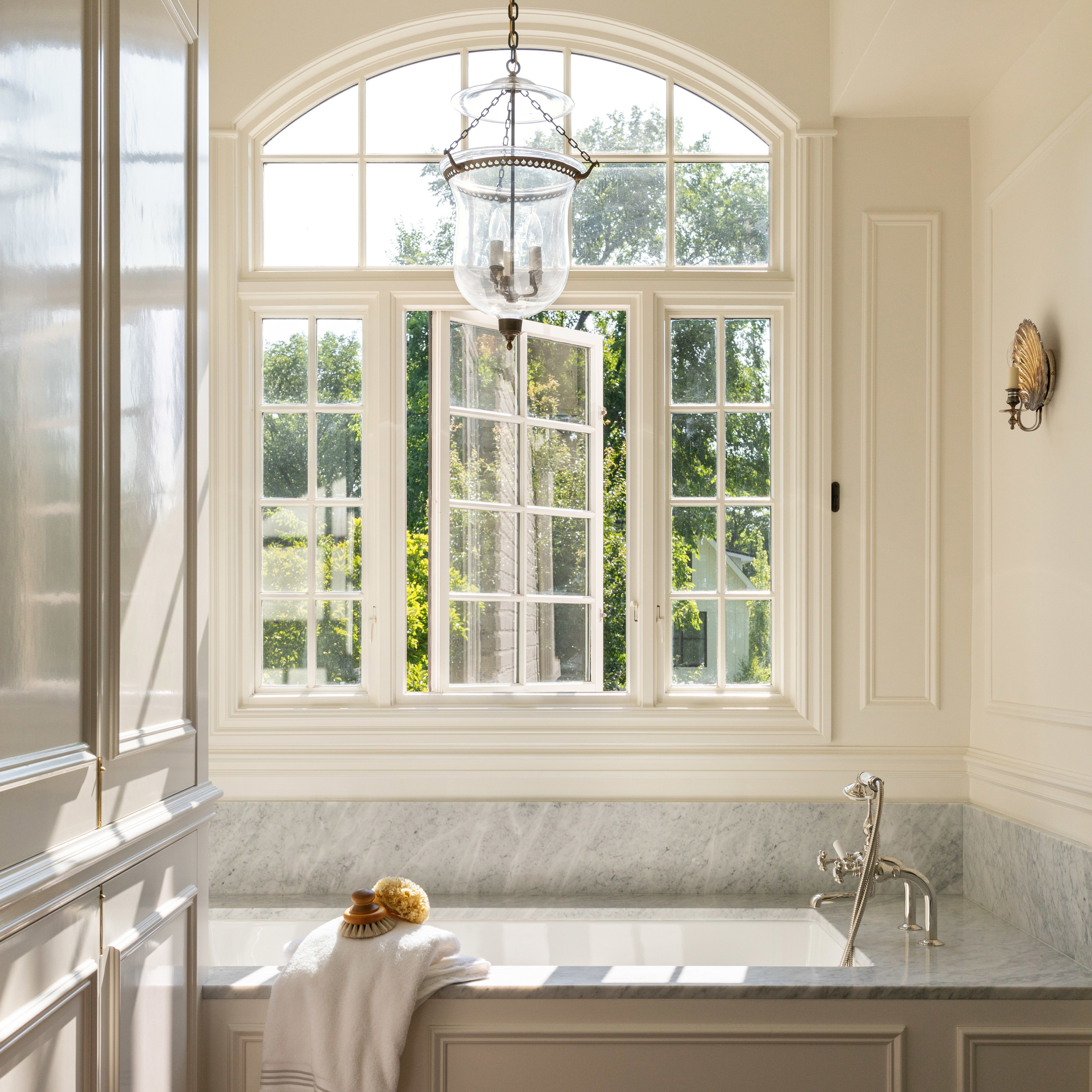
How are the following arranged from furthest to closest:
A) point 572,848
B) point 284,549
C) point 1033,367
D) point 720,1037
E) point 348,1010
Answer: point 284,549 < point 572,848 < point 1033,367 < point 720,1037 < point 348,1010

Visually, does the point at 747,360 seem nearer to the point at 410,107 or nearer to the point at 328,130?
the point at 410,107

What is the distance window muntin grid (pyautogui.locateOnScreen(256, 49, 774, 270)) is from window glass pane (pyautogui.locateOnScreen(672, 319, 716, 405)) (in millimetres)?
211

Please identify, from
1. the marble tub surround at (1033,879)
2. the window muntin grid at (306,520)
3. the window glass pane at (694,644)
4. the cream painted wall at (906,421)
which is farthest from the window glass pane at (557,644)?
the marble tub surround at (1033,879)

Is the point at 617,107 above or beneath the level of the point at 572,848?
above

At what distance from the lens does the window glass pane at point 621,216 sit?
2.96 m

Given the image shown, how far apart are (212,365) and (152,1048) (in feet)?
6.04

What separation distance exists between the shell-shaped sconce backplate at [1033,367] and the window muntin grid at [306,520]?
1.80 meters

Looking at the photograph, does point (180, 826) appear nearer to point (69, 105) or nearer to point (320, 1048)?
point (320, 1048)

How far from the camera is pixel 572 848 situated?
2.81 meters

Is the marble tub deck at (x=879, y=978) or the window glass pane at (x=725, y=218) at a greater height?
the window glass pane at (x=725, y=218)

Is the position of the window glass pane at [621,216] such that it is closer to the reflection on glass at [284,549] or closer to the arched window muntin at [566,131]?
the arched window muntin at [566,131]

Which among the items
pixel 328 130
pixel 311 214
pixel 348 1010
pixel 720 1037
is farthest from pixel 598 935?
pixel 328 130

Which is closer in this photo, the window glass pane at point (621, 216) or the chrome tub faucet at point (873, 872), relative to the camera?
the chrome tub faucet at point (873, 872)

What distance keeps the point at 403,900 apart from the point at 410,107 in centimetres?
228
